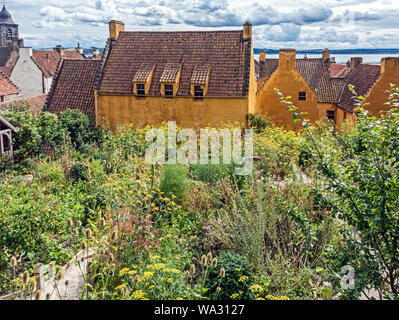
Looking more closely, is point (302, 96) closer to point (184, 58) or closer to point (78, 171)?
point (184, 58)

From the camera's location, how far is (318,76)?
3338cm

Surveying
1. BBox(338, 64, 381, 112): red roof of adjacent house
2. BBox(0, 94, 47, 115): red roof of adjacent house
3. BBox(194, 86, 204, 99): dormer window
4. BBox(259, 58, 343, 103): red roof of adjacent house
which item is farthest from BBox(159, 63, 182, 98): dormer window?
BBox(338, 64, 381, 112): red roof of adjacent house

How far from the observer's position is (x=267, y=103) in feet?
85.5

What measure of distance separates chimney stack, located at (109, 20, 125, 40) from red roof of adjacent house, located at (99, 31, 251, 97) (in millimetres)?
321

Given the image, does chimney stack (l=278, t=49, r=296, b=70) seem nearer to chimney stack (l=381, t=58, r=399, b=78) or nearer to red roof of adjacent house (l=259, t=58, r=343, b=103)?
red roof of adjacent house (l=259, t=58, r=343, b=103)

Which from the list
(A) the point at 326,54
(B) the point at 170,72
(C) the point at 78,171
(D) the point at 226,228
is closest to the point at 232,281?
(D) the point at 226,228

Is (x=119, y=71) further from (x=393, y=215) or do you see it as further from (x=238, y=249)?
(x=393, y=215)

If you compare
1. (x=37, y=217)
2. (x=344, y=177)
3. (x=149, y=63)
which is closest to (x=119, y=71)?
(x=149, y=63)

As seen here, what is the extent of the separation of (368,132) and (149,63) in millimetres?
17789

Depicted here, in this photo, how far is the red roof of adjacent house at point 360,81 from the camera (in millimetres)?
24902

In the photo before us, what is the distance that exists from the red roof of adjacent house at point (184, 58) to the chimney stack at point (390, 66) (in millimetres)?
9411

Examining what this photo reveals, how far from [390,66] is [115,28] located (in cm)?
1662

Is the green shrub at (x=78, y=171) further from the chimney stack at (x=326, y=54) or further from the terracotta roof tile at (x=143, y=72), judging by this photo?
the chimney stack at (x=326, y=54)

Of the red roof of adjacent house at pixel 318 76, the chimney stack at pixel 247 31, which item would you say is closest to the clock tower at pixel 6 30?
the red roof of adjacent house at pixel 318 76
